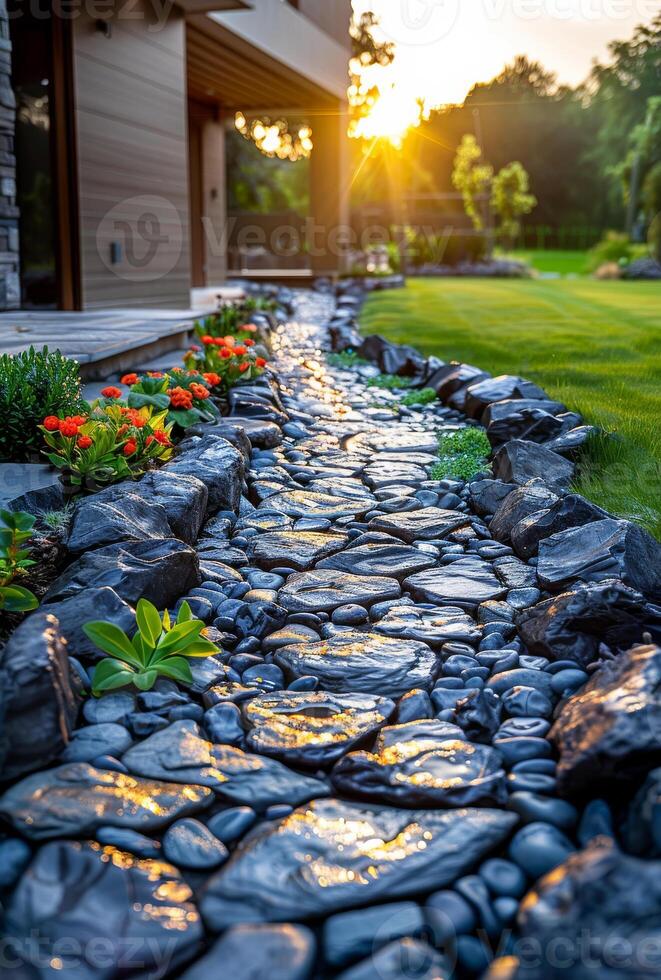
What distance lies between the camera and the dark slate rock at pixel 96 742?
215 centimetres

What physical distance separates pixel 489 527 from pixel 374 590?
887 millimetres

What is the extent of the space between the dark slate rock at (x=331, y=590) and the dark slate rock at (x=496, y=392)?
2589 mm

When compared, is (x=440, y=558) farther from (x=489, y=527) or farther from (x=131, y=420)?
(x=131, y=420)

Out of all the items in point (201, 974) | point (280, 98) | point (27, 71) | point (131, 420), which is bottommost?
point (201, 974)

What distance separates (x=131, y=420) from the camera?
3910 millimetres

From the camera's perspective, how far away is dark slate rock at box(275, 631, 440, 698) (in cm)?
253

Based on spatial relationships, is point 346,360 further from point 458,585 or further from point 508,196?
point 508,196

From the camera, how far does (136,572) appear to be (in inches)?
111

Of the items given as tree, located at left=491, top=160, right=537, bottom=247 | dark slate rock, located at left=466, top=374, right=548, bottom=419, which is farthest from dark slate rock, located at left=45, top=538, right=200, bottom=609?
tree, located at left=491, top=160, right=537, bottom=247

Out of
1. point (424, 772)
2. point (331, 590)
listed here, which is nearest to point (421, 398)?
point (331, 590)

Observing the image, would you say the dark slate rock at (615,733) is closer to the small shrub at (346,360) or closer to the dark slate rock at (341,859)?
the dark slate rock at (341,859)

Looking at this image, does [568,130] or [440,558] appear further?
[568,130]

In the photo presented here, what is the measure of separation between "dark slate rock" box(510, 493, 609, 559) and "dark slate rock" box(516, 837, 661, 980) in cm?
190

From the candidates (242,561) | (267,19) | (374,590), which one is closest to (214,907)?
(374,590)
